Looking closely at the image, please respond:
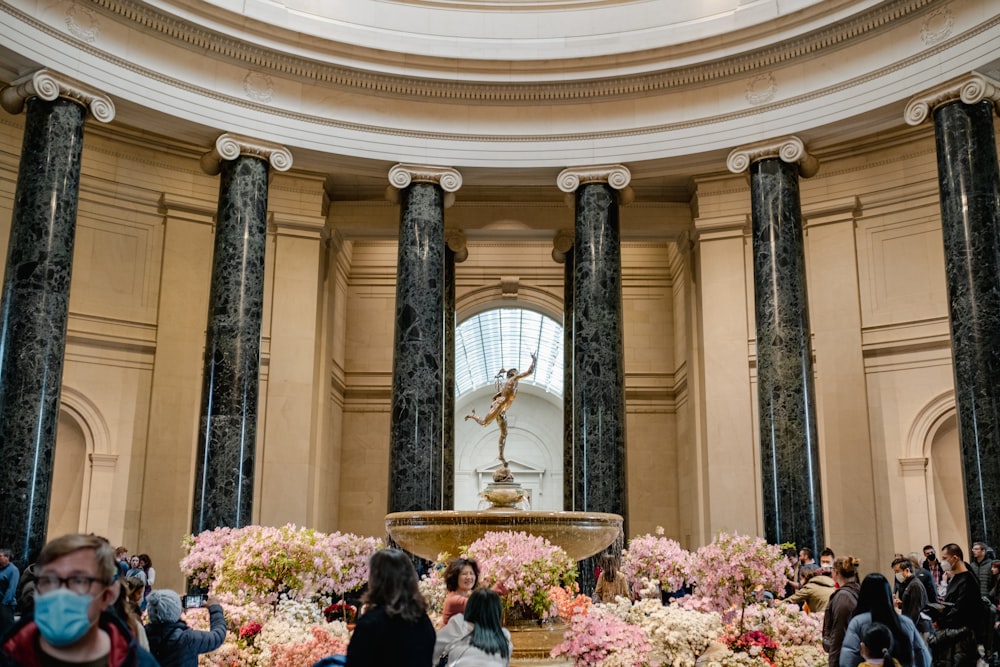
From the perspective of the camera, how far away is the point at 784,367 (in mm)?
17312

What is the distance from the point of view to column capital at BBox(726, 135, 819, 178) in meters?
18.3

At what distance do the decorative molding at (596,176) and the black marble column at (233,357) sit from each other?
19.5 ft

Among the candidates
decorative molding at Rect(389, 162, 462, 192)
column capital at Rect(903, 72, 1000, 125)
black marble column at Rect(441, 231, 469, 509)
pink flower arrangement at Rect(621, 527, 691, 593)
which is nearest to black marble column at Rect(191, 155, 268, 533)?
decorative molding at Rect(389, 162, 462, 192)

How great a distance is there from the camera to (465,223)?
77.7 feet

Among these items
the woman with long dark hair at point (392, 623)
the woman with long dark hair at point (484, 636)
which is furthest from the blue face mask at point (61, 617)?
the woman with long dark hair at point (484, 636)

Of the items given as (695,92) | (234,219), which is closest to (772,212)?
(695,92)

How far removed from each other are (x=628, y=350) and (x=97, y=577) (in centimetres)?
2507

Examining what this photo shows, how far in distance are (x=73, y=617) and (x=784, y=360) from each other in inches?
600

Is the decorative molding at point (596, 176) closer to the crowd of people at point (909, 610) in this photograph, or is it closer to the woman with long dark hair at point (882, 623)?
the crowd of people at point (909, 610)

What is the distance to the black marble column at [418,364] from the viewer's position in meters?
18.0

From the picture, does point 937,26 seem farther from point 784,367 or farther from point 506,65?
point 506,65

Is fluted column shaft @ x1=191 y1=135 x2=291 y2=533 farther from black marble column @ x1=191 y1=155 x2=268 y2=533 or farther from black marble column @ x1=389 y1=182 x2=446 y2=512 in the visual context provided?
black marble column @ x1=389 y1=182 x2=446 y2=512

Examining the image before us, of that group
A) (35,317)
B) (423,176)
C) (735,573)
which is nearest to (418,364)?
(423,176)

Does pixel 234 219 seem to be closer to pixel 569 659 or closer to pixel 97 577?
pixel 569 659
